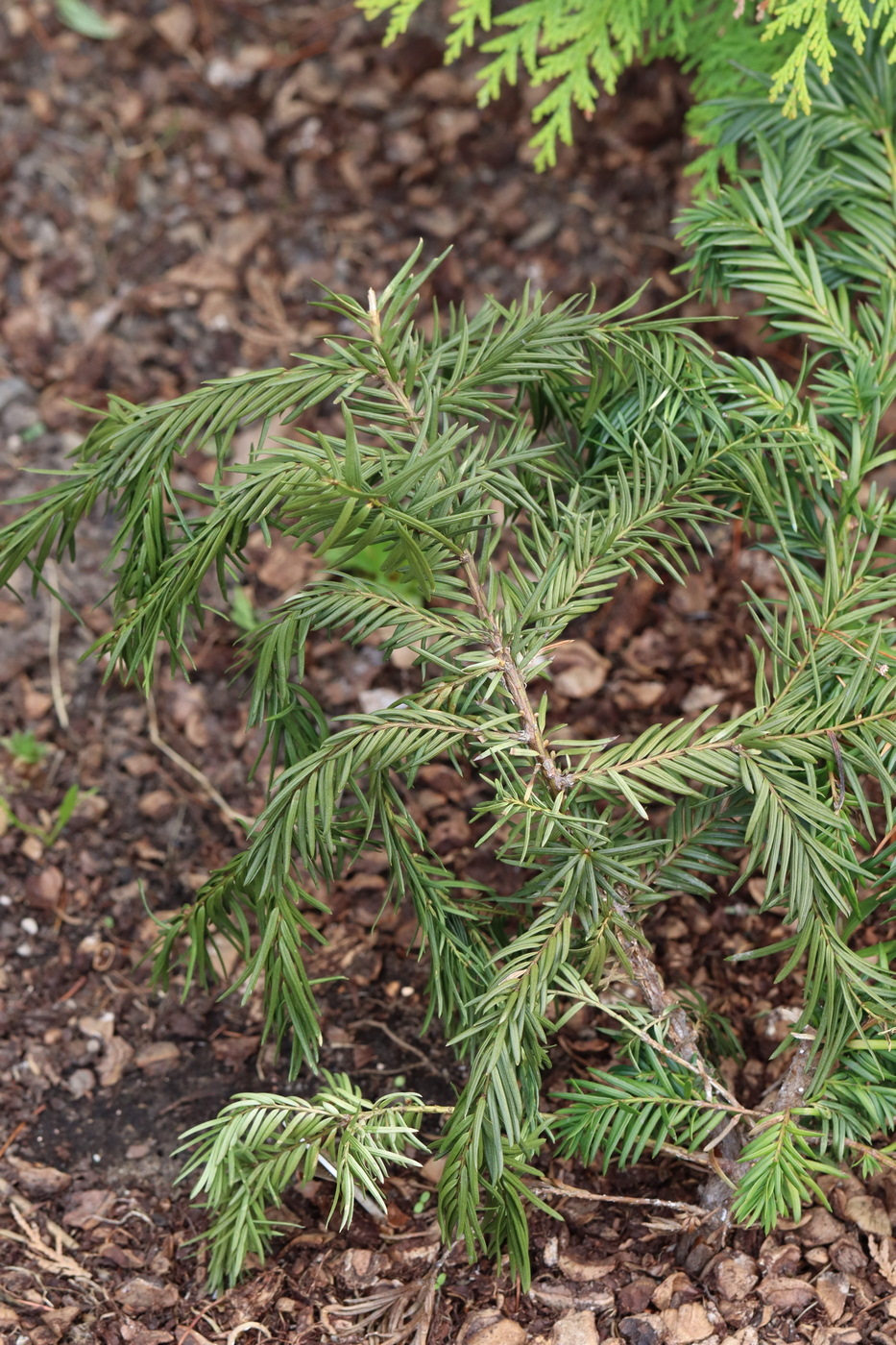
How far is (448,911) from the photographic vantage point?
4.61ft

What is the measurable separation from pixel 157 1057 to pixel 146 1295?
387 mm

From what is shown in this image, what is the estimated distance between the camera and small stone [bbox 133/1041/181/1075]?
1.86 m

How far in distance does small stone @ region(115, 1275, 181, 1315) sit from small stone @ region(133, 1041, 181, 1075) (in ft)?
1.12

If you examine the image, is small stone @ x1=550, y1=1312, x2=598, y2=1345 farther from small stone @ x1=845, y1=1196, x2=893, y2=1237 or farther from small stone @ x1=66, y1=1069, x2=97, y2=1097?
small stone @ x1=66, y1=1069, x2=97, y2=1097

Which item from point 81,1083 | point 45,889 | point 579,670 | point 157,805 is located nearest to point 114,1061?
point 81,1083

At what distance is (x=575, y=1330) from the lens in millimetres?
1435

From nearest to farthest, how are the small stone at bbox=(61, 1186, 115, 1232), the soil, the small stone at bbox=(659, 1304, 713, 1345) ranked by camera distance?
1. the small stone at bbox=(659, 1304, 713, 1345)
2. the soil
3. the small stone at bbox=(61, 1186, 115, 1232)

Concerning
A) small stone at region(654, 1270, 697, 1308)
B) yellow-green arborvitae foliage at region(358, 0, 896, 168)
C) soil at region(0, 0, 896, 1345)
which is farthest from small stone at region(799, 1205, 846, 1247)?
yellow-green arborvitae foliage at region(358, 0, 896, 168)

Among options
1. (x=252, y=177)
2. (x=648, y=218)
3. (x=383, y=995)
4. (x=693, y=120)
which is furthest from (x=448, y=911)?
(x=252, y=177)

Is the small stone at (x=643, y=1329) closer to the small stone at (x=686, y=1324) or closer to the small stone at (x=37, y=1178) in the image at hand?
the small stone at (x=686, y=1324)

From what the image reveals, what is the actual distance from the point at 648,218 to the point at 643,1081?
6.50 feet

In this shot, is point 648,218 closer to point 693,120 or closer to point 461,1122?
point 693,120

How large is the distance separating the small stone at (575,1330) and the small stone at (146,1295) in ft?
1.58

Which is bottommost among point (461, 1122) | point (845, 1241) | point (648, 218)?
→ point (845, 1241)
